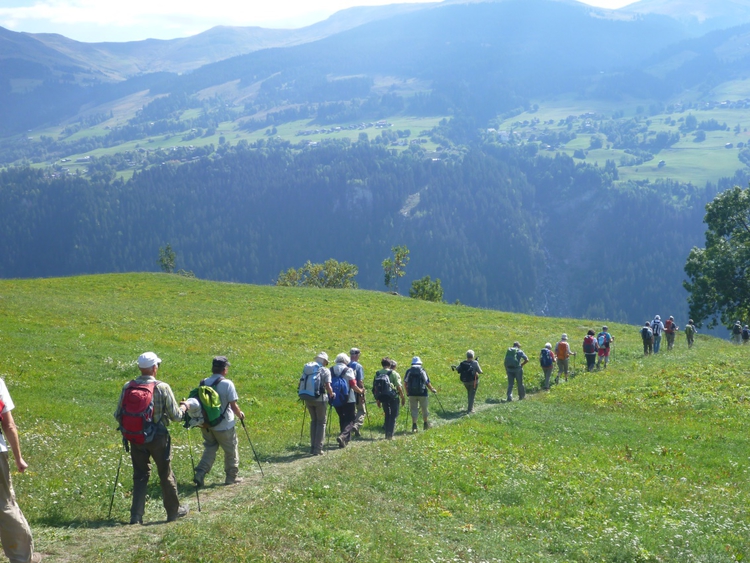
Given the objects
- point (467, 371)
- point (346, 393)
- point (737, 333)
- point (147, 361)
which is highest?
point (147, 361)

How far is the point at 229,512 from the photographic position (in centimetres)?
1274

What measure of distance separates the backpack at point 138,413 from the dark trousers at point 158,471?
0.75 ft

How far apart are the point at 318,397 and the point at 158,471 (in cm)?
674

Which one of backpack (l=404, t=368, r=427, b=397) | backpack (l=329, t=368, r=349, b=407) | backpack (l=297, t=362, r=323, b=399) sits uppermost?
backpack (l=297, t=362, r=323, b=399)

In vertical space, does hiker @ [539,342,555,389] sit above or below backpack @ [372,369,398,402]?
below

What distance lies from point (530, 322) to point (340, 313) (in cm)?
1741

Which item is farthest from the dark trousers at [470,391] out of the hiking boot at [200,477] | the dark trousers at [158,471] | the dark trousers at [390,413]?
the dark trousers at [158,471]

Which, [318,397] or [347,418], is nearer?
[318,397]

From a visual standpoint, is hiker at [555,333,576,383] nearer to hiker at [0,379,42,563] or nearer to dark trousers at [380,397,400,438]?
dark trousers at [380,397,400,438]

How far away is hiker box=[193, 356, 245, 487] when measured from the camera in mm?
15117

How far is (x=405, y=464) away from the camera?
17766 millimetres

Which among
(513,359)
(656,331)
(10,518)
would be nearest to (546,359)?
(513,359)

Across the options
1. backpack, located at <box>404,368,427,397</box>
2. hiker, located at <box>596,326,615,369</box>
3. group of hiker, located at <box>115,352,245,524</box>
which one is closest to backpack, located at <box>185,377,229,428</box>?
group of hiker, located at <box>115,352,245,524</box>

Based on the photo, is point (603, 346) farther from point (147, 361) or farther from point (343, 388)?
point (147, 361)
